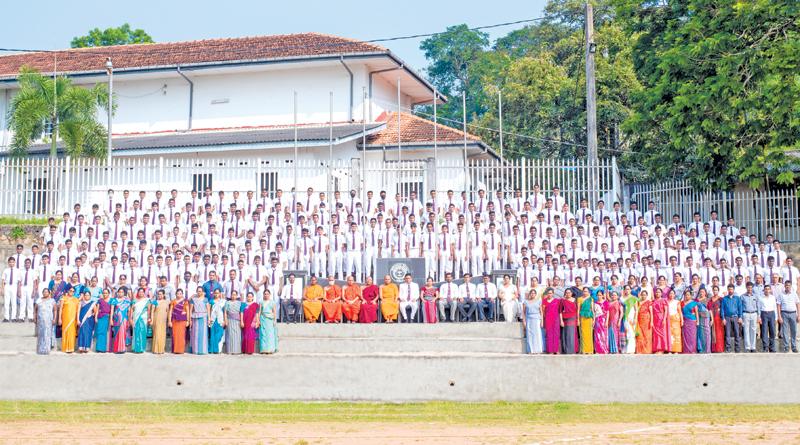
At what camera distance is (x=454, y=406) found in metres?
Result: 18.4

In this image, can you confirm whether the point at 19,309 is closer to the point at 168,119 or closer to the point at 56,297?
the point at 56,297

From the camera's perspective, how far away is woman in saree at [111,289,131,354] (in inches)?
794

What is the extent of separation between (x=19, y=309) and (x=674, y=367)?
44.7ft

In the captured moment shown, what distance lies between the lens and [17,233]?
83.9ft

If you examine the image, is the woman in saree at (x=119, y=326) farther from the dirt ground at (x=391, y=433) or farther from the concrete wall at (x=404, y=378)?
the dirt ground at (x=391, y=433)

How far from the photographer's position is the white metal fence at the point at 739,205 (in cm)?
2433

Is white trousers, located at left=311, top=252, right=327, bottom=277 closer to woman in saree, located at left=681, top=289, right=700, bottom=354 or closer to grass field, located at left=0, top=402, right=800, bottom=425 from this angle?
grass field, located at left=0, top=402, right=800, bottom=425

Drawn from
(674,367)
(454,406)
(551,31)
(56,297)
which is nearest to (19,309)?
(56,297)

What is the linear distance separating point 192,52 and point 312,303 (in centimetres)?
1722

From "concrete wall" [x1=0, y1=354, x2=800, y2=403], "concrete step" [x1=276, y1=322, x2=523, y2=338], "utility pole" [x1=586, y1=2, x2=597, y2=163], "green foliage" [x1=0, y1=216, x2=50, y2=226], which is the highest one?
"utility pole" [x1=586, y1=2, x2=597, y2=163]

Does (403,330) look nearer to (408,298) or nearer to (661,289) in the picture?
(408,298)

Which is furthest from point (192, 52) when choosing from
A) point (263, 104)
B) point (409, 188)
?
point (409, 188)

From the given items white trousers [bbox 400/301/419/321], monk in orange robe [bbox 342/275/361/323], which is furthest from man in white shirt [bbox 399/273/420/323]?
monk in orange robe [bbox 342/275/361/323]

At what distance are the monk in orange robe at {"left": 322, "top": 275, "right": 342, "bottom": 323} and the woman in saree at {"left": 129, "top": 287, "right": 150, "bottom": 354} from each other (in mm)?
3593
